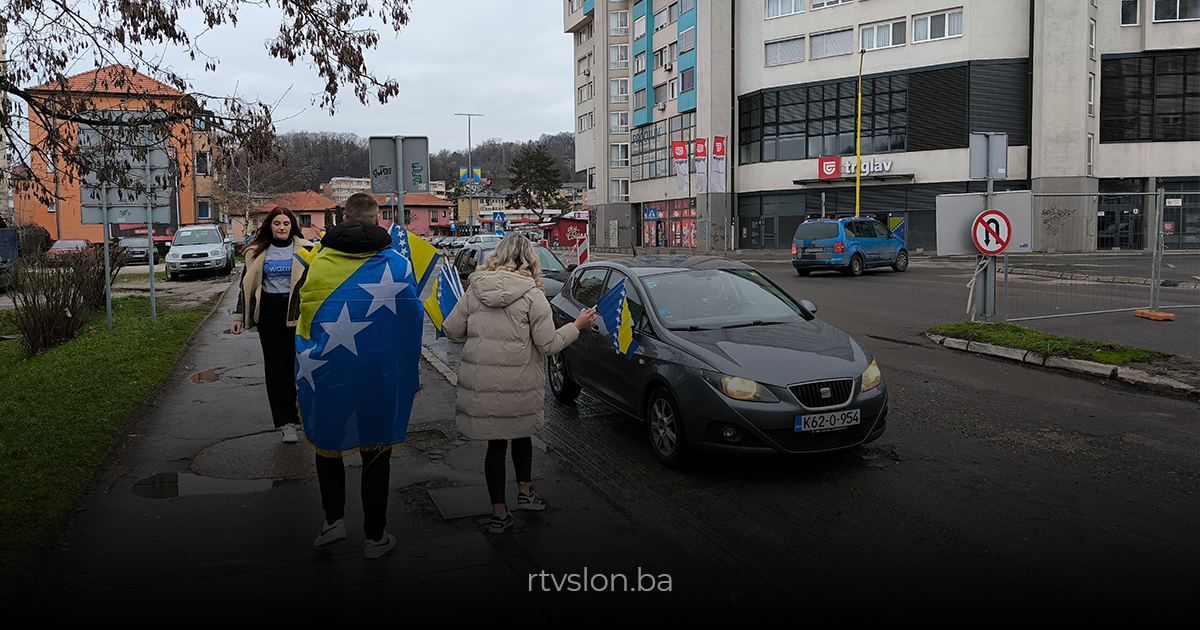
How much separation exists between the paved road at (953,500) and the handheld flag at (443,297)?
1.58 metres

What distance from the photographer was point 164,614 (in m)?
3.78

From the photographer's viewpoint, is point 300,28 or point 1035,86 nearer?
point 300,28

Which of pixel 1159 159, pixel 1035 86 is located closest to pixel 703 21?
pixel 1035 86

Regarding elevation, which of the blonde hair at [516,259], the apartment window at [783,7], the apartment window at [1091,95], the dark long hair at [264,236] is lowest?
the blonde hair at [516,259]

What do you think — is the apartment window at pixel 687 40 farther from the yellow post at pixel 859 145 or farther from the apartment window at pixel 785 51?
the yellow post at pixel 859 145

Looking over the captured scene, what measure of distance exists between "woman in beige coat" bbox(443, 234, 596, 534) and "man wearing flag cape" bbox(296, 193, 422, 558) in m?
0.44

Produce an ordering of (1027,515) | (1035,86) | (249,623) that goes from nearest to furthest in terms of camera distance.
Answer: (249,623) < (1027,515) < (1035,86)

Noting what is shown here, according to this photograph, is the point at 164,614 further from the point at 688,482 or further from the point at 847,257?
the point at 847,257

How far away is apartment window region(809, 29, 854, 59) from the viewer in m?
48.4

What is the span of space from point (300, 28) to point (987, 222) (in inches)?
385

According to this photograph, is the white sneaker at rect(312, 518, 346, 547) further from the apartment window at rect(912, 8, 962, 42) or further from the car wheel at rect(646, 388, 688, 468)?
the apartment window at rect(912, 8, 962, 42)

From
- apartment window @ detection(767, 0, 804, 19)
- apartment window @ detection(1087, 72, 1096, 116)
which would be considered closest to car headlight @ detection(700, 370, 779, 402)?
apartment window @ detection(1087, 72, 1096, 116)

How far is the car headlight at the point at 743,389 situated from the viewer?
5.77m

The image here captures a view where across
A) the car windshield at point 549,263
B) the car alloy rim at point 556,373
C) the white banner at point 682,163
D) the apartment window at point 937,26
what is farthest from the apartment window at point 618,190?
the car alloy rim at point 556,373
